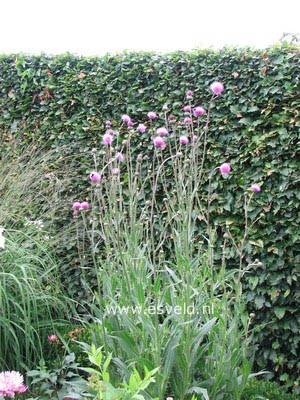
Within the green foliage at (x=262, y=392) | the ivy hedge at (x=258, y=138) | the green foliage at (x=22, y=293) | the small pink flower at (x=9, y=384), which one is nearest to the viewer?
the small pink flower at (x=9, y=384)

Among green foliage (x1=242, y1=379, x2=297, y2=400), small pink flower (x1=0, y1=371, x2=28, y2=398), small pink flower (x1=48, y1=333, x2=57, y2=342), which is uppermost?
small pink flower (x1=0, y1=371, x2=28, y2=398)

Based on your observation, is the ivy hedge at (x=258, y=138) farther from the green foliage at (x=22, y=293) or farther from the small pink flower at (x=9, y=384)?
the small pink flower at (x=9, y=384)

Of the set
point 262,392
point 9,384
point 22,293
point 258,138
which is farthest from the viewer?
point 258,138

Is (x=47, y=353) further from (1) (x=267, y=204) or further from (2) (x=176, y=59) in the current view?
(2) (x=176, y=59)

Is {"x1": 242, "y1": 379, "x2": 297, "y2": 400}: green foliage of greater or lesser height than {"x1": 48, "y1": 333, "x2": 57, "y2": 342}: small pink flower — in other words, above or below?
below

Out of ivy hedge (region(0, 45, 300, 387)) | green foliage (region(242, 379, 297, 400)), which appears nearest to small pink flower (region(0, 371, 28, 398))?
green foliage (region(242, 379, 297, 400))

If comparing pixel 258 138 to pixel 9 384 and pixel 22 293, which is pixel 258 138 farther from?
pixel 9 384

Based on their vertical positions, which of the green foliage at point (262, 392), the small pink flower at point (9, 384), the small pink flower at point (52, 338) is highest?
the small pink flower at point (9, 384)

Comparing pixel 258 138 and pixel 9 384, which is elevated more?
pixel 258 138

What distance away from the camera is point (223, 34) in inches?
143

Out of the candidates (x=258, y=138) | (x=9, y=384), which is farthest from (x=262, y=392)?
(x=258, y=138)

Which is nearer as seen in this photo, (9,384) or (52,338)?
(9,384)

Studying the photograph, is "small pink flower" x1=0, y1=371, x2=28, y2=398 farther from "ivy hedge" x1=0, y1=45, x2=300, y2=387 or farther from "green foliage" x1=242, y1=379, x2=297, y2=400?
"ivy hedge" x1=0, y1=45, x2=300, y2=387

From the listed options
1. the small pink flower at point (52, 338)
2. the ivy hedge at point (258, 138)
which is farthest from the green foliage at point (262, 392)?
the small pink flower at point (52, 338)
